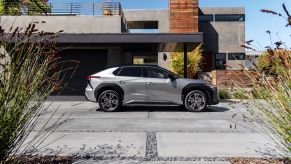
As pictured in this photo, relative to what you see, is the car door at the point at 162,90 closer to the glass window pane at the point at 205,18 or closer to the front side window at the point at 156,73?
the front side window at the point at 156,73

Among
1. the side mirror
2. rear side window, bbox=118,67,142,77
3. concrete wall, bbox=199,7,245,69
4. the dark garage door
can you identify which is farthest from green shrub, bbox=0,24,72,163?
concrete wall, bbox=199,7,245,69

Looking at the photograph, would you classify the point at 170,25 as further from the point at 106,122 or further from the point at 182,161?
the point at 182,161

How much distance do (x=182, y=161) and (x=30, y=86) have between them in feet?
9.19

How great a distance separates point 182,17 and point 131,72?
69.3 ft

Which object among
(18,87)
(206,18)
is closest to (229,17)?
(206,18)

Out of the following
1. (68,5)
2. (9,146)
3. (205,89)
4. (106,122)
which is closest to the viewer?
(9,146)

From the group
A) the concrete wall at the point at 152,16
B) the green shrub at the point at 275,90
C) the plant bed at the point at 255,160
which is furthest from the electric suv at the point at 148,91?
the concrete wall at the point at 152,16

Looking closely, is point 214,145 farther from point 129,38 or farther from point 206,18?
point 206,18

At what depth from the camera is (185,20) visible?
33.2m

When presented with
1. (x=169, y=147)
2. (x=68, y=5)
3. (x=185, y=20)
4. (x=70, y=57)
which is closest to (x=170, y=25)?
(x=185, y=20)

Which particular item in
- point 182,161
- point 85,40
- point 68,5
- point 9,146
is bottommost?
point 182,161

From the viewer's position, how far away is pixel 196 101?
13000 millimetres

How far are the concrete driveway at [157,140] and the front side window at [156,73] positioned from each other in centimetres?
236

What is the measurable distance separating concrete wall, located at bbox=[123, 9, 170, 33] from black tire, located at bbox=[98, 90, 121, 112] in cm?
2129
